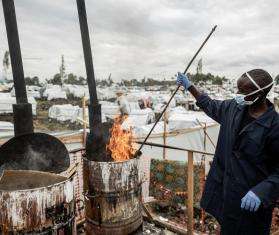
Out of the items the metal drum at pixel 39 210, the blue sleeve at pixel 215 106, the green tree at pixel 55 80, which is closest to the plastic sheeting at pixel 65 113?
the blue sleeve at pixel 215 106

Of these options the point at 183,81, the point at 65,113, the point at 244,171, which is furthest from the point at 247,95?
the point at 65,113

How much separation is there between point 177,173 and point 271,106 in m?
4.14

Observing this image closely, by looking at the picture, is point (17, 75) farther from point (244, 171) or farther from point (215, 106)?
point (244, 171)

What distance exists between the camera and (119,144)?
4836 mm

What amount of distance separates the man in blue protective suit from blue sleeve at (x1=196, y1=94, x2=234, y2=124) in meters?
0.17

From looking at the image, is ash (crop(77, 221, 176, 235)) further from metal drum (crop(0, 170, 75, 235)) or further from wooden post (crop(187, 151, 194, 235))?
metal drum (crop(0, 170, 75, 235))

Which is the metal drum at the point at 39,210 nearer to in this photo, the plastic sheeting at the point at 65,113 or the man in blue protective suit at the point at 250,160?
the man in blue protective suit at the point at 250,160

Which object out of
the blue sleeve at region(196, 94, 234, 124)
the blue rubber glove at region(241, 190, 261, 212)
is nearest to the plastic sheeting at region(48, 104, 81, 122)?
the blue sleeve at region(196, 94, 234, 124)

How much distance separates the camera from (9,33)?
13.4 ft

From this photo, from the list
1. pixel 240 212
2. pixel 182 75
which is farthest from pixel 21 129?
pixel 240 212

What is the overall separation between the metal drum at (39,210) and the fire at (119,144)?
1.26m

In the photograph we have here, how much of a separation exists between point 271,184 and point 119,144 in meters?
2.39

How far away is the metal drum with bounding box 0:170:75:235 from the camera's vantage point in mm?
3262

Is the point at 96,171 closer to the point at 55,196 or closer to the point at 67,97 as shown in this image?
the point at 55,196
